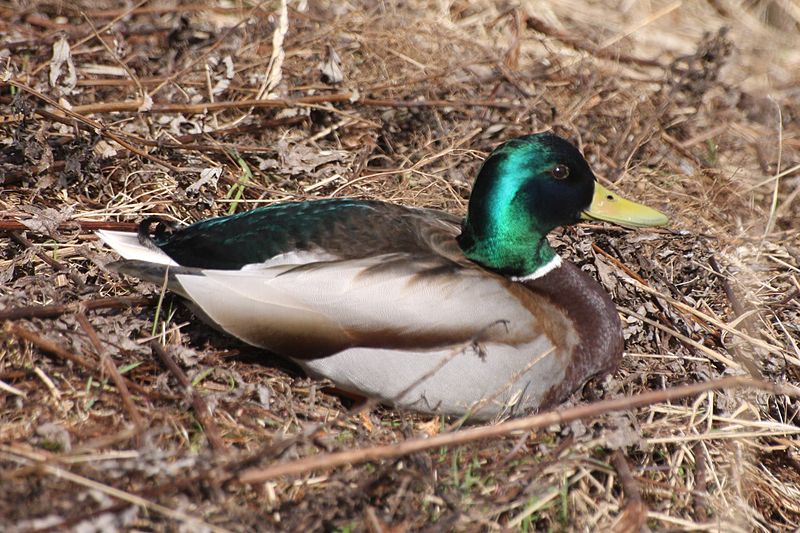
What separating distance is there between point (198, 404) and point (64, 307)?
27.1 inches

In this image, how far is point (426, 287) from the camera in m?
3.35

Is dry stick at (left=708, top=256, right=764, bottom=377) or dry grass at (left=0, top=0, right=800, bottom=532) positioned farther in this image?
dry stick at (left=708, top=256, right=764, bottom=377)

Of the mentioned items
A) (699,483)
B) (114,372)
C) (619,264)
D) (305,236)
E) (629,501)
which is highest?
(305,236)

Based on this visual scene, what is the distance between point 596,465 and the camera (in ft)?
10.4

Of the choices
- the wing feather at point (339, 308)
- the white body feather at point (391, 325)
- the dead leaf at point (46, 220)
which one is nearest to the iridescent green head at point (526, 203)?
the white body feather at point (391, 325)

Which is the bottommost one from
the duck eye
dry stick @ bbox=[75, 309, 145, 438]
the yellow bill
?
dry stick @ bbox=[75, 309, 145, 438]

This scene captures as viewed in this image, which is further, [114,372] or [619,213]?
[619,213]

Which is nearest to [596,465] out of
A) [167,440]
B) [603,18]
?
[167,440]

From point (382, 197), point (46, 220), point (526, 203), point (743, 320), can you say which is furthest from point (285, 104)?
point (743, 320)

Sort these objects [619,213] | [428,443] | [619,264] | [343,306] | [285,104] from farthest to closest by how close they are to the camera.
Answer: [285,104]
[619,264]
[619,213]
[343,306]
[428,443]

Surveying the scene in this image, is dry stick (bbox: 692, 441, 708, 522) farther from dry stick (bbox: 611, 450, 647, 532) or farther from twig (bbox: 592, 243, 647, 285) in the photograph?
twig (bbox: 592, 243, 647, 285)

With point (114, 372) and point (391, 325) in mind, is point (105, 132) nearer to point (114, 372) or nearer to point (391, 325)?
point (114, 372)

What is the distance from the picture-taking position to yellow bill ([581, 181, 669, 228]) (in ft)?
12.5

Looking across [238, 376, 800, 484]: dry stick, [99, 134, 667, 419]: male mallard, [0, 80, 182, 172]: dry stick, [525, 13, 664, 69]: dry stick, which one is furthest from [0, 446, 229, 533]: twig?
[525, 13, 664, 69]: dry stick
